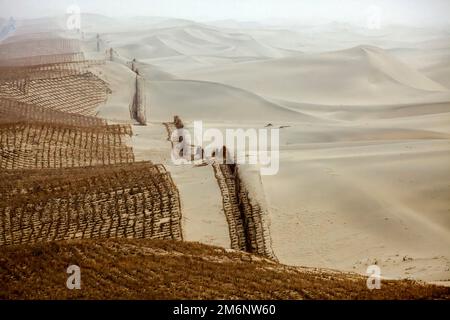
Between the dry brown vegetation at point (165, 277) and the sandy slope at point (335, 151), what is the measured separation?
1.62 m

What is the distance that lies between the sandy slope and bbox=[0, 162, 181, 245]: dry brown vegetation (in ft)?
1.80

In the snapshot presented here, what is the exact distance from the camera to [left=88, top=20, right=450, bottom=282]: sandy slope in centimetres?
971

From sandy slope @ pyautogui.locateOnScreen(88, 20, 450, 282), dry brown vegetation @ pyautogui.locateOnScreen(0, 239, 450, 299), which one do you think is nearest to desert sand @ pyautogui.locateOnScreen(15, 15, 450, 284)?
sandy slope @ pyautogui.locateOnScreen(88, 20, 450, 282)

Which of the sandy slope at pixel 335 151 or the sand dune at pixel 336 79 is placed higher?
the sand dune at pixel 336 79

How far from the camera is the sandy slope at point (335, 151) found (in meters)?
9.71

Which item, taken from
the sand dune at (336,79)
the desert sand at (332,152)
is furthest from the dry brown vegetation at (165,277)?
the sand dune at (336,79)

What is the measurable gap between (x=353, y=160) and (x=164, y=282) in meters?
7.83

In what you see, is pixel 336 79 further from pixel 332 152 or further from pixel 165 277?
pixel 165 277

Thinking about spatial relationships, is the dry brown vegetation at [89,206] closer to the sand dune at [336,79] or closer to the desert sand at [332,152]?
the desert sand at [332,152]

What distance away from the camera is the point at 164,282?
6.73 m

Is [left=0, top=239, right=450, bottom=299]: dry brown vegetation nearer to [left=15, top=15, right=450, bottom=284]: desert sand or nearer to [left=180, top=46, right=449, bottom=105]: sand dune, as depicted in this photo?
[left=15, top=15, right=450, bottom=284]: desert sand

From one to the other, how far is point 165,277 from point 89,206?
455 cm

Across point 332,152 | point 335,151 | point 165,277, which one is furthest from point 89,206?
point 335,151
